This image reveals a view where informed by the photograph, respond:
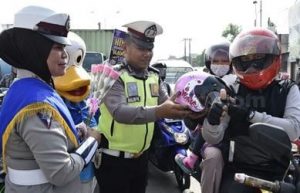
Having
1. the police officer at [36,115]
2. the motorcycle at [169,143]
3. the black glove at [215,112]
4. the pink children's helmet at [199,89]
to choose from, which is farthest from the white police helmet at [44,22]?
the motorcycle at [169,143]

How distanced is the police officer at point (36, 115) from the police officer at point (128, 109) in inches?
36.8

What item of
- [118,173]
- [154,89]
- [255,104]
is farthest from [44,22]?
[118,173]

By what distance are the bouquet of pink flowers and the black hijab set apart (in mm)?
899

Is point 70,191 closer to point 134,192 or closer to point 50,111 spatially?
point 50,111

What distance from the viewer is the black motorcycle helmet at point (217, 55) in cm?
445

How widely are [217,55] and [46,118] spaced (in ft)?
9.22

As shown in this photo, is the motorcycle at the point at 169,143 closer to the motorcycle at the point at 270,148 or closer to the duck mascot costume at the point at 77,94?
the duck mascot costume at the point at 77,94

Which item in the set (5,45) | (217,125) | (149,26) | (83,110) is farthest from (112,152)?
(5,45)

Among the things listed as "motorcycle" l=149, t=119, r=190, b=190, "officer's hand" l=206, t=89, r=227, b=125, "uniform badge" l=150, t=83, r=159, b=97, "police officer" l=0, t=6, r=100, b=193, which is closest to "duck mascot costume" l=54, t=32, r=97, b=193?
"uniform badge" l=150, t=83, r=159, b=97

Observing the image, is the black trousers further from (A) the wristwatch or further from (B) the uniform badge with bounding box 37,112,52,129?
(B) the uniform badge with bounding box 37,112,52,129

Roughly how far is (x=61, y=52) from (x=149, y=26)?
1160mm

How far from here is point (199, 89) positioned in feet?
7.44

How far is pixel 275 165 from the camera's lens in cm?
203

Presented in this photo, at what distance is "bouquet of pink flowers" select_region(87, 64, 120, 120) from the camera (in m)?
2.96
